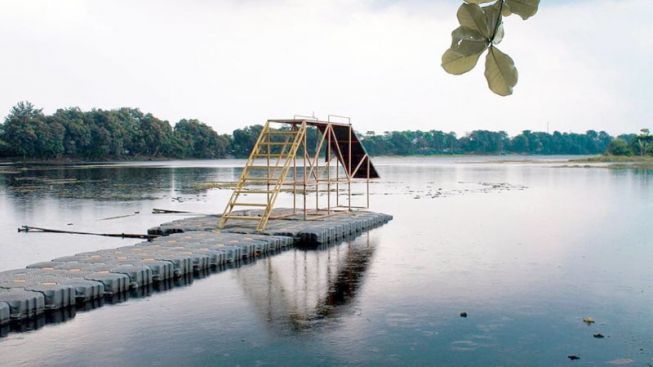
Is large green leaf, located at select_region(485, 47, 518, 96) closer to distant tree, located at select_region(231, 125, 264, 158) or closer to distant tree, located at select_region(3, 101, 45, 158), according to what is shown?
distant tree, located at select_region(3, 101, 45, 158)

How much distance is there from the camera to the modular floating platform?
13.9 m

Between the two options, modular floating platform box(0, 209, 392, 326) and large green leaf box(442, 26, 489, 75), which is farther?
modular floating platform box(0, 209, 392, 326)

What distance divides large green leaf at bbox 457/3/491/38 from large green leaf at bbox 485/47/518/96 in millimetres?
64

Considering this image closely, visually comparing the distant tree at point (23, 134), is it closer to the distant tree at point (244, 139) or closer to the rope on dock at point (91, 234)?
the distant tree at point (244, 139)

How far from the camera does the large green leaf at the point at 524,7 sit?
64.7 inches

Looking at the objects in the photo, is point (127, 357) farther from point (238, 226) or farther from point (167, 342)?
point (238, 226)

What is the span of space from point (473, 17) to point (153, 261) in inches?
667

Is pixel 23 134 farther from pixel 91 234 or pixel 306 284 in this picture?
pixel 306 284

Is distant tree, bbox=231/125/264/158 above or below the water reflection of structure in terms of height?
above

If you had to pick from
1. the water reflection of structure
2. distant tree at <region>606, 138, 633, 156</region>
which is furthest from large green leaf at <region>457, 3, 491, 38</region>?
distant tree at <region>606, 138, 633, 156</region>

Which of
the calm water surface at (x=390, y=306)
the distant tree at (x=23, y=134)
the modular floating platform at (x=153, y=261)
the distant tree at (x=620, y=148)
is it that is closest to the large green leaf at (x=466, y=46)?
the calm water surface at (x=390, y=306)

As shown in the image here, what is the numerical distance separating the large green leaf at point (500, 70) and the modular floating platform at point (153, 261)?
13.1 meters

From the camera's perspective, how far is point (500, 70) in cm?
169

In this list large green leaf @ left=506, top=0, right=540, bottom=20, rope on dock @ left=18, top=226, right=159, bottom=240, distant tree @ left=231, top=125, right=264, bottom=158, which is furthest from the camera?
distant tree @ left=231, top=125, right=264, bottom=158
